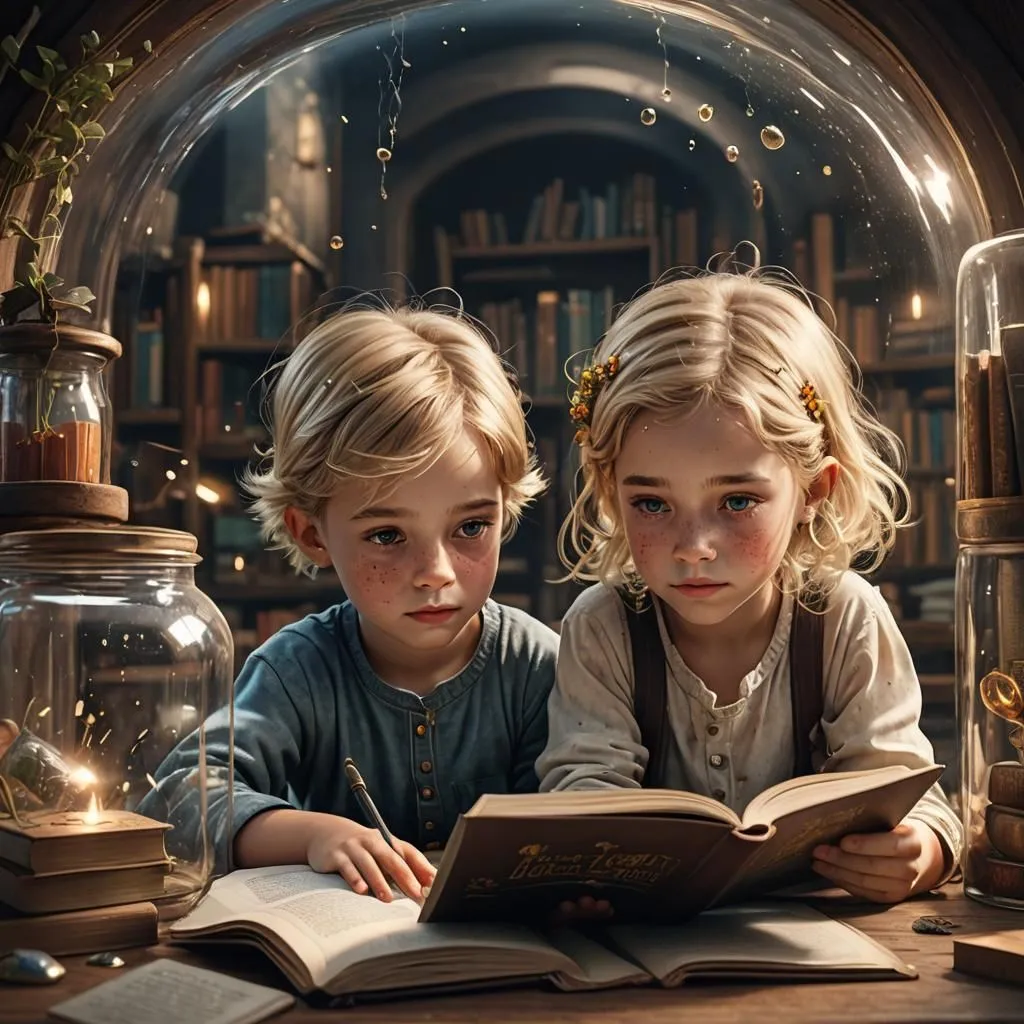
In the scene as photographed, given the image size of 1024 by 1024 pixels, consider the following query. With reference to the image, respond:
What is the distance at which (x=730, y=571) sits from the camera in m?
1.29

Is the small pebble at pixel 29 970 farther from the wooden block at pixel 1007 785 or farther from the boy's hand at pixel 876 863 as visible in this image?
the wooden block at pixel 1007 785

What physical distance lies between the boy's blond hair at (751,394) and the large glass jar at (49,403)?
0.54 meters

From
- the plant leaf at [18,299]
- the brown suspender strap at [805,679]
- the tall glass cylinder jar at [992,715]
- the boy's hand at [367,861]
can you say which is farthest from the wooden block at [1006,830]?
the plant leaf at [18,299]

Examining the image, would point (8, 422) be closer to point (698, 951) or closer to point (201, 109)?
point (201, 109)

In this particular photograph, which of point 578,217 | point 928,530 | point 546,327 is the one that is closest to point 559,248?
point 578,217

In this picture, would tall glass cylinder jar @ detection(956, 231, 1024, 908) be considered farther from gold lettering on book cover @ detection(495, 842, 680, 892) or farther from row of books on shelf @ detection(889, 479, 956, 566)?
row of books on shelf @ detection(889, 479, 956, 566)

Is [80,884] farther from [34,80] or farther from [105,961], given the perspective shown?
[34,80]

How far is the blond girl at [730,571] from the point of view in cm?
129

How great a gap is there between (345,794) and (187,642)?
366 millimetres

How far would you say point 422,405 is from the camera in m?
1.39

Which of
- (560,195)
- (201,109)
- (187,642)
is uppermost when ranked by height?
(560,195)

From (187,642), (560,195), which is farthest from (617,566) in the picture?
(560,195)

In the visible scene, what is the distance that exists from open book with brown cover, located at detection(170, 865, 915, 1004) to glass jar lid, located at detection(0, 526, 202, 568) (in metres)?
0.31

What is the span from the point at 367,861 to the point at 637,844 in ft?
0.99
